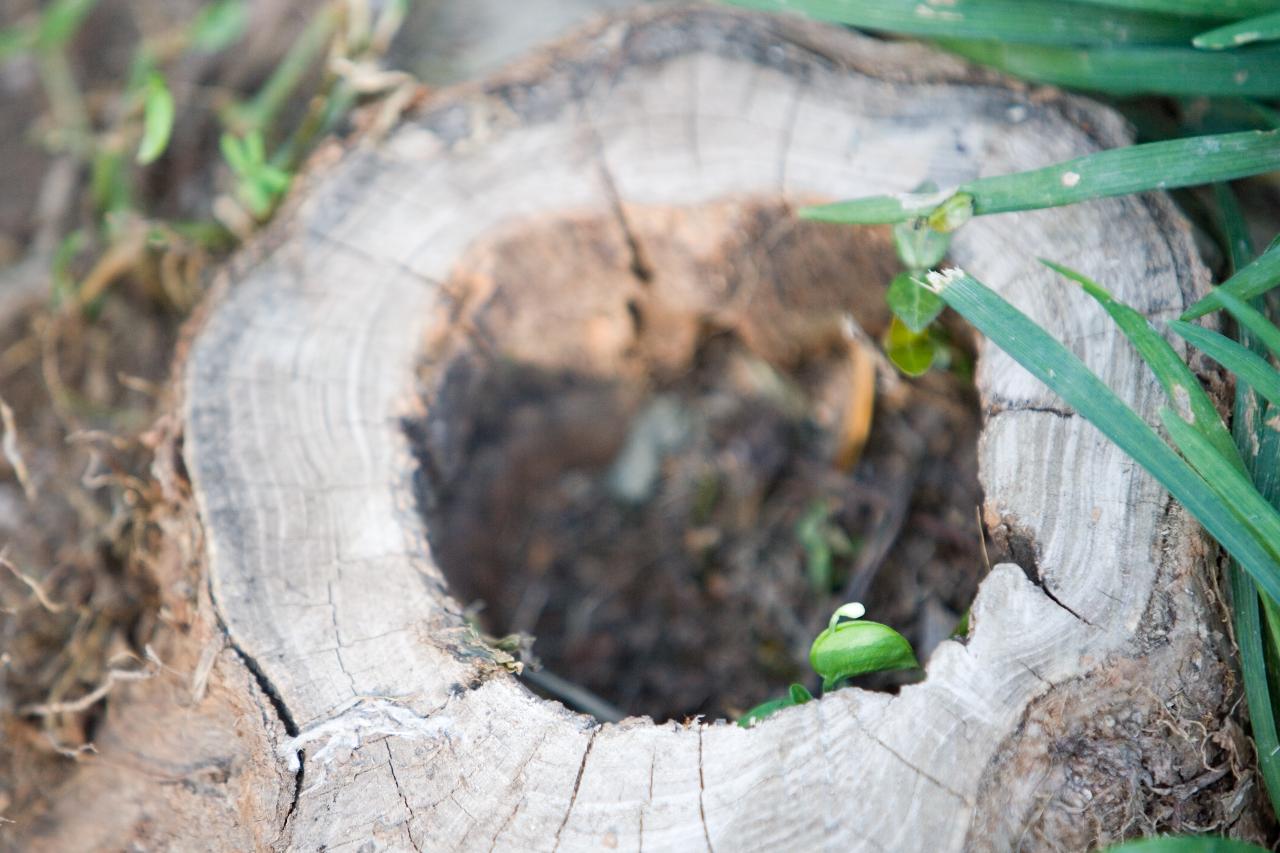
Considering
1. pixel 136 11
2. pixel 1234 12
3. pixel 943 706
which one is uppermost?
pixel 1234 12

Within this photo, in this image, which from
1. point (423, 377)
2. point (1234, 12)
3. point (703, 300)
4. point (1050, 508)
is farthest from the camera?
point (703, 300)

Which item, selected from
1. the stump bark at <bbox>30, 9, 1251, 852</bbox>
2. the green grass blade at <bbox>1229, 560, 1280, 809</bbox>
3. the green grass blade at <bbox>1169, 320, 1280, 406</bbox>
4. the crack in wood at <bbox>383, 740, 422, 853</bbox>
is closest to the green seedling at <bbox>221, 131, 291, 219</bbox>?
the stump bark at <bbox>30, 9, 1251, 852</bbox>

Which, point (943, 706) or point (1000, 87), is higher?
point (1000, 87)

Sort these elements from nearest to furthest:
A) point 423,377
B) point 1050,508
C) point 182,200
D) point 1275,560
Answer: point 1275,560 → point 1050,508 → point 423,377 → point 182,200

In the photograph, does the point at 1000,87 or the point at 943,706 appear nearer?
the point at 943,706

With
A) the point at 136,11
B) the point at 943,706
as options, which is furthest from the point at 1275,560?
the point at 136,11

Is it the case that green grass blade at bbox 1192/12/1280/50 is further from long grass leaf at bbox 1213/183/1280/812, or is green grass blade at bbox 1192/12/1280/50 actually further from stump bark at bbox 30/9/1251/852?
long grass leaf at bbox 1213/183/1280/812

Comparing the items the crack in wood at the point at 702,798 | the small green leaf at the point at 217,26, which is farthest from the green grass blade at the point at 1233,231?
the small green leaf at the point at 217,26

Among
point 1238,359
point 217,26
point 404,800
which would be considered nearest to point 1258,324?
point 1238,359

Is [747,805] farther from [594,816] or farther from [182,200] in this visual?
[182,200]
